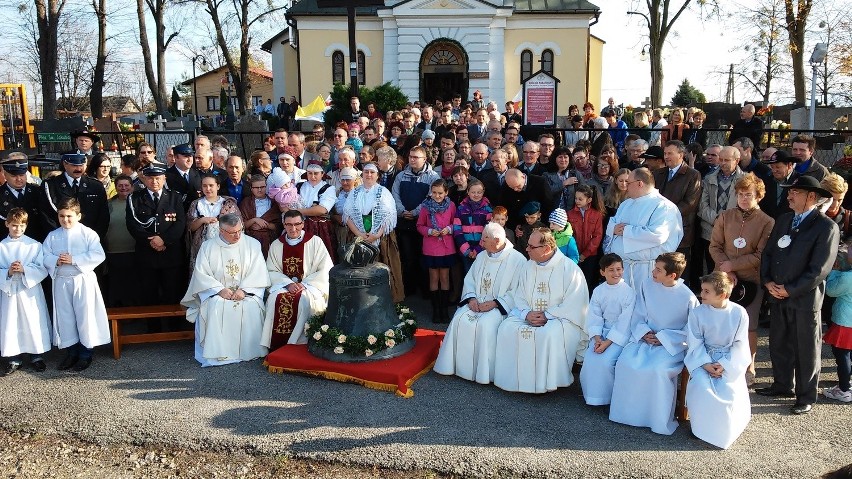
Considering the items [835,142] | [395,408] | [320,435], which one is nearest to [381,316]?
[395,408]

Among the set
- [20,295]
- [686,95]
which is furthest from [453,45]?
[20,295]

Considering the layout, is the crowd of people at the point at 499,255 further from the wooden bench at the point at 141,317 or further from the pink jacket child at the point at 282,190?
the wooden bench at the point at 141,317

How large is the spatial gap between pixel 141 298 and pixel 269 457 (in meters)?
3.71

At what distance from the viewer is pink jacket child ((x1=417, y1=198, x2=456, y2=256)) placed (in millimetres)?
8227

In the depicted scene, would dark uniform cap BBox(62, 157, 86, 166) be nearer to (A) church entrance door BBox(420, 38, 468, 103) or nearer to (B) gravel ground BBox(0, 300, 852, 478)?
(B) gravel ground BBox(0, 300, 852, 478)

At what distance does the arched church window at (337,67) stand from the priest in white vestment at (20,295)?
25.0m

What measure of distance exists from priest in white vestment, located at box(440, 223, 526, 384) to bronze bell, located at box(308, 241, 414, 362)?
534 millimetres

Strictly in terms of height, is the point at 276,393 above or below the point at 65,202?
below

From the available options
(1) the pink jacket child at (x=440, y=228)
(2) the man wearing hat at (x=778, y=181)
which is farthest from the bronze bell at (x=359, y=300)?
(2) the man wearing hat at (x=778, y=181)

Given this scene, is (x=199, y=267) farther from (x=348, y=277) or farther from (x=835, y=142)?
(x=835, y=142)

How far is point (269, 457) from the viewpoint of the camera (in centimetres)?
520

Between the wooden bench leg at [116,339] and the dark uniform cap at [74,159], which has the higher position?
the dark uniform cap at [74,159]

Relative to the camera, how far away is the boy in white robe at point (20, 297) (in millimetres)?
6844

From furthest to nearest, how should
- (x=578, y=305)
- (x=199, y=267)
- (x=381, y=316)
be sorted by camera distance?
(x=199, y=267), (x=381, y=316), (x=578, y=305)
